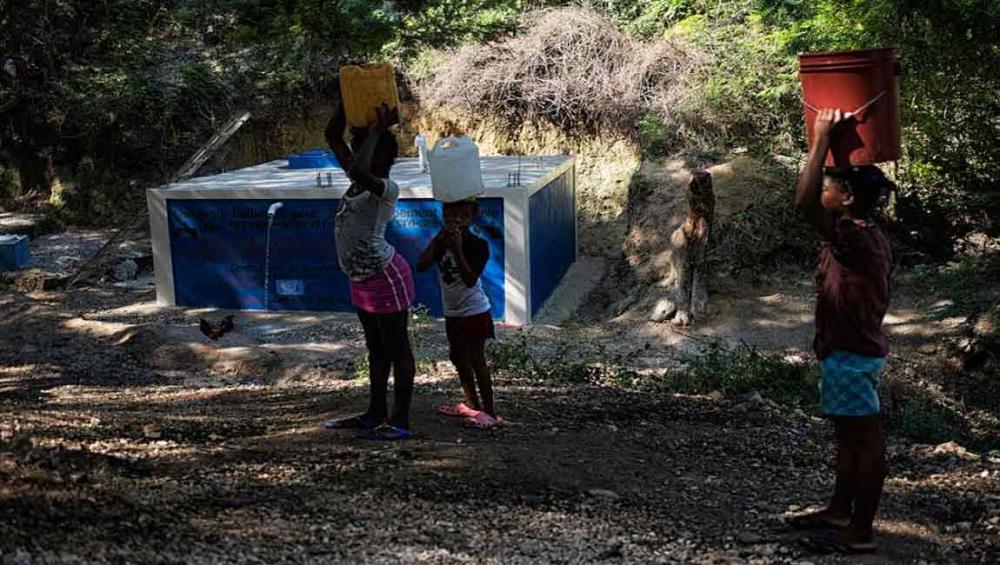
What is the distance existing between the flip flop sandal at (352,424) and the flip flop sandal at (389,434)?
0.21ft

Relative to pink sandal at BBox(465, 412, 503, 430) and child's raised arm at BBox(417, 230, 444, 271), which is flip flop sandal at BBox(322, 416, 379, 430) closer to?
pink sandal at BBox(465, 412, 503, 430)

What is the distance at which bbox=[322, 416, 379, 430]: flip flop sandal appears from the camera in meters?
5.08

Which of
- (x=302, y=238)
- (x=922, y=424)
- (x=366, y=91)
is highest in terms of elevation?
(x=366, y=91)

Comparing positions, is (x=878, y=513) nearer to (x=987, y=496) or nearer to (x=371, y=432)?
(x=987, y=496)

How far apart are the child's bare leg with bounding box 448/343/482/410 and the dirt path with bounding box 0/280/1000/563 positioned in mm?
240

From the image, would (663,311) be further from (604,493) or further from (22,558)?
(22,558)

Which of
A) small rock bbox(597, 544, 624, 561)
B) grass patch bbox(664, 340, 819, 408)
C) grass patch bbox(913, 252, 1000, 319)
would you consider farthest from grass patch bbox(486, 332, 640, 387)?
grass patch bbox(913, 252, 1000, 319)

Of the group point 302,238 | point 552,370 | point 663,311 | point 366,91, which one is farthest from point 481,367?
point 302,238

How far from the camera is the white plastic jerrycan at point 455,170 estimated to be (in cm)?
502

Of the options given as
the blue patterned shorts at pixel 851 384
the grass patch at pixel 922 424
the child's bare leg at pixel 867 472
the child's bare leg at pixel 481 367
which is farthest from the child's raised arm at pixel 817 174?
the grass patch at pixel 922 424

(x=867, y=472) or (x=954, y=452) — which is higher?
(x=867, y=472)

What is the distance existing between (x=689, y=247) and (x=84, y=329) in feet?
20.9

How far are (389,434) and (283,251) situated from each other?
750 centimetres

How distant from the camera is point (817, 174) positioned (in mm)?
3447
